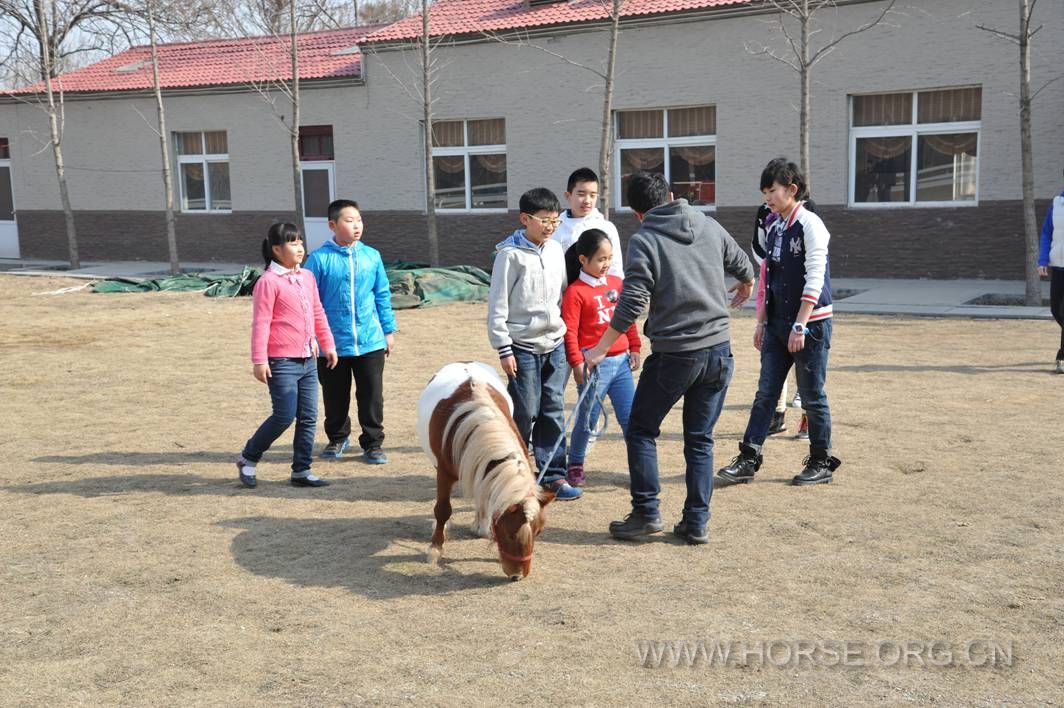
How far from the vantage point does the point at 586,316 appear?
5.49m

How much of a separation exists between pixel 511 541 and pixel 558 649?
2.03 ft

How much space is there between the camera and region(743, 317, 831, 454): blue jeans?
5.64 meters

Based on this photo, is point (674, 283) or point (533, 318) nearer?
point (674, 283)

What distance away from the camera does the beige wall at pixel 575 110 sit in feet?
51.1

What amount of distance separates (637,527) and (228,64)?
2307cm

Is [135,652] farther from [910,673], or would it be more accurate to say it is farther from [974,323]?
[974,323]

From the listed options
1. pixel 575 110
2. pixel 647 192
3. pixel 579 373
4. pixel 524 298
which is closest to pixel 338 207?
pixel 524 298

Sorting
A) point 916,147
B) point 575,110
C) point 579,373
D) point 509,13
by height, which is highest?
point 509,13

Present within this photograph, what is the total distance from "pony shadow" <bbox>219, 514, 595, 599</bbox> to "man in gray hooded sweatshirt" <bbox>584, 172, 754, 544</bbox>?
82cm

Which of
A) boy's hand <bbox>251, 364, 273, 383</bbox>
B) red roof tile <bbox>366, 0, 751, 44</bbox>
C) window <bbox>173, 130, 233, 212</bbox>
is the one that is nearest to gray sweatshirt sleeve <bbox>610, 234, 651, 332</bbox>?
boy's hand <bbox>251, 364, 273, 383</bbox>

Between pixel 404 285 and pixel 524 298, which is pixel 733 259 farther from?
pixel 404 285

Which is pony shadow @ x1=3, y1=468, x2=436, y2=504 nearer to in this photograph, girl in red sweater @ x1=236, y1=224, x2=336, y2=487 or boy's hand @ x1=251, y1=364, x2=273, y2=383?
girl in red sweater @ x1=236, y1=224, x2=336, y2=487

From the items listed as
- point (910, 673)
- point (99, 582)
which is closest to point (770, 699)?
point (910, 673)

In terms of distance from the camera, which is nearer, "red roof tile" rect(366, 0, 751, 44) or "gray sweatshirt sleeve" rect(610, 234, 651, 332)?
"gray sweatshirt sleeve" rect(610, 234, 651, 332)
